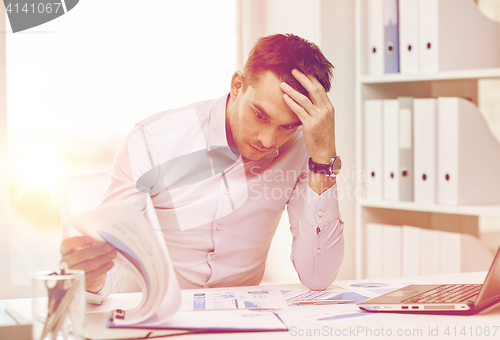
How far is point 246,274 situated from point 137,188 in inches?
16.1

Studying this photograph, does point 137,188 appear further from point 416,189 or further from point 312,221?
point 416,189

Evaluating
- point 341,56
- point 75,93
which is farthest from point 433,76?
point 75,93

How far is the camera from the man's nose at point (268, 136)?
124cm

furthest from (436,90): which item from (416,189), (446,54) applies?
(416,189)

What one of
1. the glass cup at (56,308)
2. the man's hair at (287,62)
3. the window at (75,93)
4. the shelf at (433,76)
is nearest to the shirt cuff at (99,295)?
the glass cup at (56,308)

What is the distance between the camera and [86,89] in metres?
2.14

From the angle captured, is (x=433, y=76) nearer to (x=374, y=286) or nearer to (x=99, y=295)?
(x=374, y=286)

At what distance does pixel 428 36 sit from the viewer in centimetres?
192

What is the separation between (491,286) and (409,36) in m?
1.31

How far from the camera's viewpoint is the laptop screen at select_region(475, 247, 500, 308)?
887mm

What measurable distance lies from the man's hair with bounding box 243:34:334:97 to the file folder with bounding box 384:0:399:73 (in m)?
0.83

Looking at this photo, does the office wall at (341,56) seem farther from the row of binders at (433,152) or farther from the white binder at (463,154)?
the white binder at (463,154)

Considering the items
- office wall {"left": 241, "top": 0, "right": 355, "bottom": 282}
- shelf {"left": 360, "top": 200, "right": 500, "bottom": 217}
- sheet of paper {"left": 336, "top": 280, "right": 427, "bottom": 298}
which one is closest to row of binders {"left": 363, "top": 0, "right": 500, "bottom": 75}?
office wall {"left": 241, "top": 0, "right": 355, "bottom": 282}

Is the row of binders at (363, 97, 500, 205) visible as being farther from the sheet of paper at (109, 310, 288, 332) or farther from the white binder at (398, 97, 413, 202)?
the sheet of paper at (109, 310, 288, 332)
